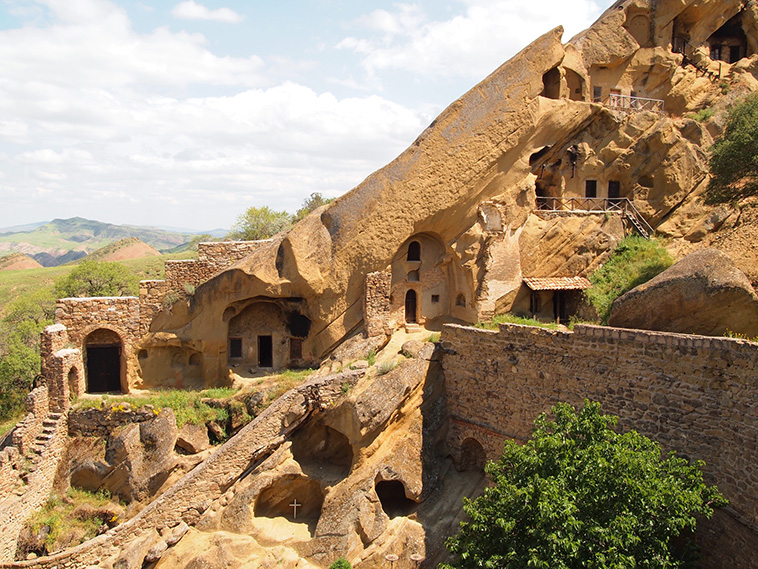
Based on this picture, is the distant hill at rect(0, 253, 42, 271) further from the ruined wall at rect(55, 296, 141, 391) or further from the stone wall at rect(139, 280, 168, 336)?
the stone wall at rect(139, 280, 168, 336)

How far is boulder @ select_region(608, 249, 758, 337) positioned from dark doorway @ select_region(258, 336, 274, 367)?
1232cm

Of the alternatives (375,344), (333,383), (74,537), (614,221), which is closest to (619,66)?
(614,221)

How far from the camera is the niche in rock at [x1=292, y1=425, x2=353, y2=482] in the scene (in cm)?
1688

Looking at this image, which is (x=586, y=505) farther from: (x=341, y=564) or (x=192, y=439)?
(x=192, y=439)

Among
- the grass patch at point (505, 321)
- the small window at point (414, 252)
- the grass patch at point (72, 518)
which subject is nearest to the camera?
the grass patch at point (72, 518)

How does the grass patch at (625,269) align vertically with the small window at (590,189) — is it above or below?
below

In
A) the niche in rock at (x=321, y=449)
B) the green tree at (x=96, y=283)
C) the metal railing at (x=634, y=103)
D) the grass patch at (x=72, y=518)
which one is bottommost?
the grass patch at (x=72, y=518)

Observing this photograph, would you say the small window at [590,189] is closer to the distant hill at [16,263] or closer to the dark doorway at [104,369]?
the dark doorway at [104,369]

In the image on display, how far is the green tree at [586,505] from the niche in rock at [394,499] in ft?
15.2

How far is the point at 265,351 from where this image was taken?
21.2 metres

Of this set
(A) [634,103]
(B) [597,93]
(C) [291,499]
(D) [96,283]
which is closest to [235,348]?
(C) [291,499]

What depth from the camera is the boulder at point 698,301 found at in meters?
12.1

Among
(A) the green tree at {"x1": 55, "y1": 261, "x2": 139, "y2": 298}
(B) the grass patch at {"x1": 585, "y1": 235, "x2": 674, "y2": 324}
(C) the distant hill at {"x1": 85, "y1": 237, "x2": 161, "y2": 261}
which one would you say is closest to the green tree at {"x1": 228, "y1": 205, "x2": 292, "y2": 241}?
(A) the green tree at {"x1": 55, "y1": 261, "x2": 139, "y2": 298}

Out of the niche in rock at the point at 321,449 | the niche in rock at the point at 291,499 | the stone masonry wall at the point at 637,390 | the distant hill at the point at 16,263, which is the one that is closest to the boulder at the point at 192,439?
the niche in rock at the point at 291,499
